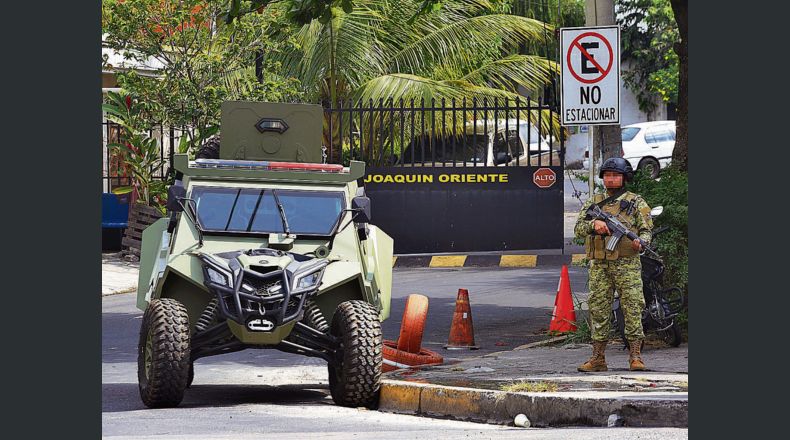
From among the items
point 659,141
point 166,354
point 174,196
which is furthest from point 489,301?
point 659,141

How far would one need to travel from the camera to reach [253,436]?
842 centimetres

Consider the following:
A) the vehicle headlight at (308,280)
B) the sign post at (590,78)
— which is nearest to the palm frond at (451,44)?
the sign post at (590,78)

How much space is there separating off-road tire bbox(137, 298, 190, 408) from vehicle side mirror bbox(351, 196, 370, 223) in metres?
1.54

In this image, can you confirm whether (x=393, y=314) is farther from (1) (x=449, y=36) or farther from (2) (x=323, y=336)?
(1) (x=449, y=36)

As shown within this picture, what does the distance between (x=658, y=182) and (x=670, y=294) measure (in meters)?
1.13

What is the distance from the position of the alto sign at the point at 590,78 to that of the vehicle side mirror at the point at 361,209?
3389 mm

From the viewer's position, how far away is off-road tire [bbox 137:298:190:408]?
31.3 feet

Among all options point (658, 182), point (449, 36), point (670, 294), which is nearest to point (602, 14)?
point (658, 182)

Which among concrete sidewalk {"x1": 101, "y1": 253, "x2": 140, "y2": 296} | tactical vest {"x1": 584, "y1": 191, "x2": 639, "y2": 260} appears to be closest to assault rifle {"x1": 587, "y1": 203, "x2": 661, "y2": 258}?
tactical vest {"x1": 584, "y1": 191, "x2": 639, "y2": 260}

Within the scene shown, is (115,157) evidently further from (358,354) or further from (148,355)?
(358,354)

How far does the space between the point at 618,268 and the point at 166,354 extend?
10.9 ft

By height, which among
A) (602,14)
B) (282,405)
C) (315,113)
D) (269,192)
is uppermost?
(602,14)

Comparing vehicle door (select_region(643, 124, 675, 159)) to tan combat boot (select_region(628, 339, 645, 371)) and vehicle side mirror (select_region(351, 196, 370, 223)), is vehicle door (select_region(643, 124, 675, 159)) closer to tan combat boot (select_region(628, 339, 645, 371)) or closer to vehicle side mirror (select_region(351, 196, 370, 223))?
tan combat boot (select_region(628, 339, 645, 371))

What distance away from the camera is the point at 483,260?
67.8 feet
